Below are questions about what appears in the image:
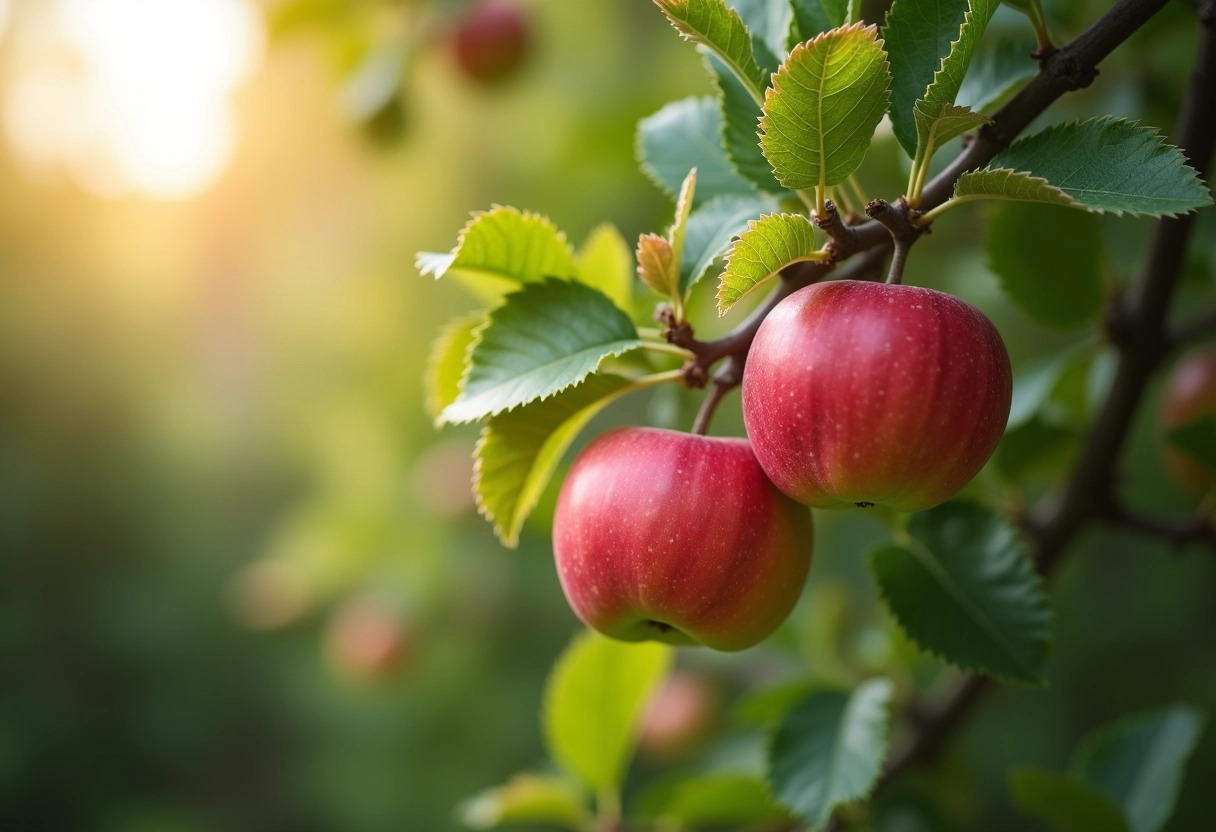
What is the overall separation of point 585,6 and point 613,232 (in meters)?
1.05

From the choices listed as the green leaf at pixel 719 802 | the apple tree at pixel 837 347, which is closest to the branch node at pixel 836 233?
the apple tree at pixel 837 347

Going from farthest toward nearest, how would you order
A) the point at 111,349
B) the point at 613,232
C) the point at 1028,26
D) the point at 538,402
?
the point at 111,349, the point at 1028,26, the point at 613,232, the point at 538,402

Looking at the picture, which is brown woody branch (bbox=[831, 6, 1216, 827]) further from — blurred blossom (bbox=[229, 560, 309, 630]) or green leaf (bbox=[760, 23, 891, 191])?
blurred blossom (bbox=[229, 560, 309, 630])

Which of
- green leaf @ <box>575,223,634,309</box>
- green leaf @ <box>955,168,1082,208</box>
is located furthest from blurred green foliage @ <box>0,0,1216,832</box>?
green leaf @ <box>955,168,1082,208</box>

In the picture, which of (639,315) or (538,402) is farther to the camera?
(639,315)

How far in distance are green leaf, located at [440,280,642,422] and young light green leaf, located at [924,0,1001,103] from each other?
0.58 feet

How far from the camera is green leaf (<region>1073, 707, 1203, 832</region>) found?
76cm

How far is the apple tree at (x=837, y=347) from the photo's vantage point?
1.30ft

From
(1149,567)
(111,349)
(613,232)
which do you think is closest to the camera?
(613,232)

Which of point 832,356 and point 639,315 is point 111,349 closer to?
point 639,315

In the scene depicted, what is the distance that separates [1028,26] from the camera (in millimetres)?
783

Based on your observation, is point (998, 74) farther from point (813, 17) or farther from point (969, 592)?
point (969, 592)

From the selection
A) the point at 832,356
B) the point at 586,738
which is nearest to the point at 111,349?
the point at 586,738

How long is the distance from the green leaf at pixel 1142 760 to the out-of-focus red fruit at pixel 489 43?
3.76ft
